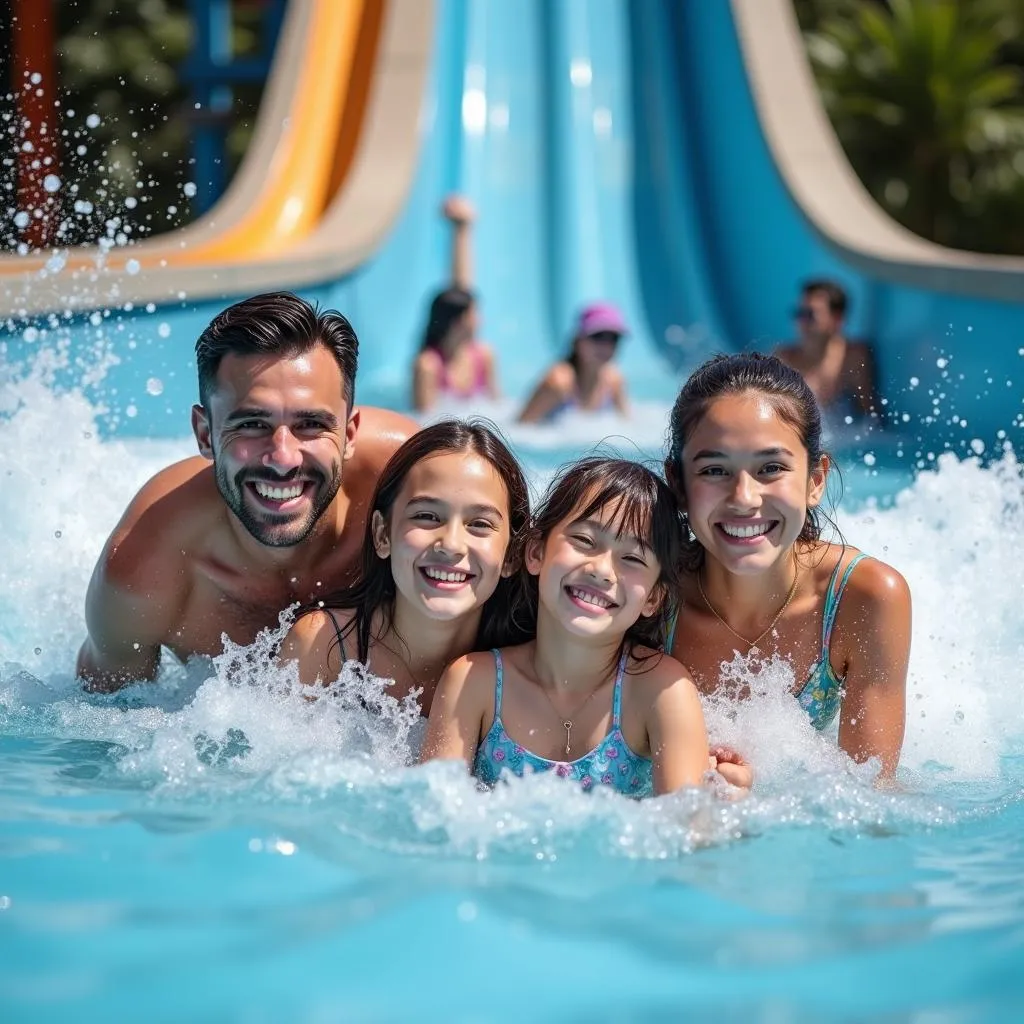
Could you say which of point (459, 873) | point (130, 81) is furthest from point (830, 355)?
point (130, 81)

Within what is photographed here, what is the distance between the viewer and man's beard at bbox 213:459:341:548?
3318 mm

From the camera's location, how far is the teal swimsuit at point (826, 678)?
128 inches

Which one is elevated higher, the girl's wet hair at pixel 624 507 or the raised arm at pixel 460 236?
the raised arm at pixel 460 236

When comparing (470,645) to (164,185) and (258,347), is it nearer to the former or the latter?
(258,347)

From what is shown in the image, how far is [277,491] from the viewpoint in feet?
10.9

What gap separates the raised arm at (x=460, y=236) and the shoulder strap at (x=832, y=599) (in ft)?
19.9

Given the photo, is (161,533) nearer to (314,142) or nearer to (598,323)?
(598,323)

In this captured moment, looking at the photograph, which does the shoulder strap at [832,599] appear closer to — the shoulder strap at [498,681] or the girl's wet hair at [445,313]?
the shoulder strap at [498,681]

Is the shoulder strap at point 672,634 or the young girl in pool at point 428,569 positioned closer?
the young girl in pool at point 428,569

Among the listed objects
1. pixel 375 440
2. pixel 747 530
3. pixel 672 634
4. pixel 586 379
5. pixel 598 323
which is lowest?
pixel 672 634

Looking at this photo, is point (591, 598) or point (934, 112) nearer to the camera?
point (591, 598)

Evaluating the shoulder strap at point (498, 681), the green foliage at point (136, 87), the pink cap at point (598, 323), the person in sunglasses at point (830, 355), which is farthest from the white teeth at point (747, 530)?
the green foliage at point (136, 87)

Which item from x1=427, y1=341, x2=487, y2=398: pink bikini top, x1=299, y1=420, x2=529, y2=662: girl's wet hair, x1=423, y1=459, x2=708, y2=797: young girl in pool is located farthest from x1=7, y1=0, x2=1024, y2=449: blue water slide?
x1=423, y1=459, x2=708, y2=797: young girl in pool

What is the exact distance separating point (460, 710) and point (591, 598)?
344mm
